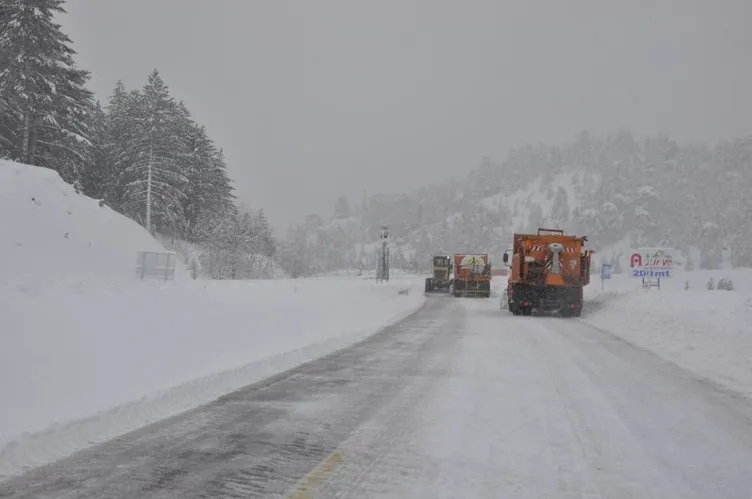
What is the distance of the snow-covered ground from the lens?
5996mm

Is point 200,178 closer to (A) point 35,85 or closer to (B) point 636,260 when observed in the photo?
(A) point 35,85

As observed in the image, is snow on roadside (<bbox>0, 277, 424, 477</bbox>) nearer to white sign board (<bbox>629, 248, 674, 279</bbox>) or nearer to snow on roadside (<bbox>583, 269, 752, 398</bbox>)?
snow on roadside (<bbox>583, 269, 752, 398</bbox>)

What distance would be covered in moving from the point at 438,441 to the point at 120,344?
574 centimetres

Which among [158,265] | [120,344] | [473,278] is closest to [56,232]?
[158,265]

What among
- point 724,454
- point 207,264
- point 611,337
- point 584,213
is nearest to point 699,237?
point 584,213

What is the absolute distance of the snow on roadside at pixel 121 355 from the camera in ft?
19.1

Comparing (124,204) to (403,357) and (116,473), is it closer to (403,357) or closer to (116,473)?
(403,357)

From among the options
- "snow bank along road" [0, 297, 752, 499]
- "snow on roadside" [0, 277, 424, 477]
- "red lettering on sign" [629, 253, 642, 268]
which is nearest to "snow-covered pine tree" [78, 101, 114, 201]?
"snow on roadside" [0, 277, 424, 477]

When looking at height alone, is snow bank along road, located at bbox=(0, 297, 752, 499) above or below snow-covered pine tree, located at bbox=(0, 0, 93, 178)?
below

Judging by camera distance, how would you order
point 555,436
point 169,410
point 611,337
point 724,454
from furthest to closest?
1. point 611,337
2. point 169,410
3. point 555,436
4. point 724,454

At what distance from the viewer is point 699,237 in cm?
14362

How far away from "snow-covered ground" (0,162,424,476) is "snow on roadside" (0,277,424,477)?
2cm

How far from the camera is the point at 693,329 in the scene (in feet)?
47.4

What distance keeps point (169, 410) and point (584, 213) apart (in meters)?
202
